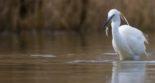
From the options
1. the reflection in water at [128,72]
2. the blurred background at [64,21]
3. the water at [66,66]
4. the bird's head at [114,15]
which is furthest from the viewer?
the blurred background at [64,21]

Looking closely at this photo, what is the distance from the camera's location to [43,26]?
99.1 ft

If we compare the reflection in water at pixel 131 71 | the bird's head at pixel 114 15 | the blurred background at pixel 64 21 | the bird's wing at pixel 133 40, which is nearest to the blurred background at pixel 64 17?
the blurred background at pixel 64 21

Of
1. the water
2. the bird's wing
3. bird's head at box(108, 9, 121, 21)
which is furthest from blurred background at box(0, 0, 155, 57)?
bird's head at box(108, 9, 121, 21)

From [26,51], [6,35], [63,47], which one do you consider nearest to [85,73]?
[26,51]

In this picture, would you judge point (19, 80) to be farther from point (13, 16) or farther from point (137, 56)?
point (13, 16)

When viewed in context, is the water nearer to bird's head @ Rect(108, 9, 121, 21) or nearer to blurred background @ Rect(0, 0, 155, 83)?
bird's head @ Rect(108, 9, 121, 21)

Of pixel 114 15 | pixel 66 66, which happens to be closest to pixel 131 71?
pixel 66 66

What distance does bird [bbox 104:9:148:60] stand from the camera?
55.6 feet

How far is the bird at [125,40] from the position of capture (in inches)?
667

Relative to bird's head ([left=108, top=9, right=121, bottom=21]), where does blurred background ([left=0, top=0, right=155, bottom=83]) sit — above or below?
below

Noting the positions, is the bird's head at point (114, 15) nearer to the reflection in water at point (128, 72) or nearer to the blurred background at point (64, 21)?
the reflection in water at point (128, 72)

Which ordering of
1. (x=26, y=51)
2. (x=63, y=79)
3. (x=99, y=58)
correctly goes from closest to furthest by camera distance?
(x=63, y=79)
(x=99, y=58)
(x=26, y=51)

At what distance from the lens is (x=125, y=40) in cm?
1712

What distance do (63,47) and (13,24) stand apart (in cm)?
865
